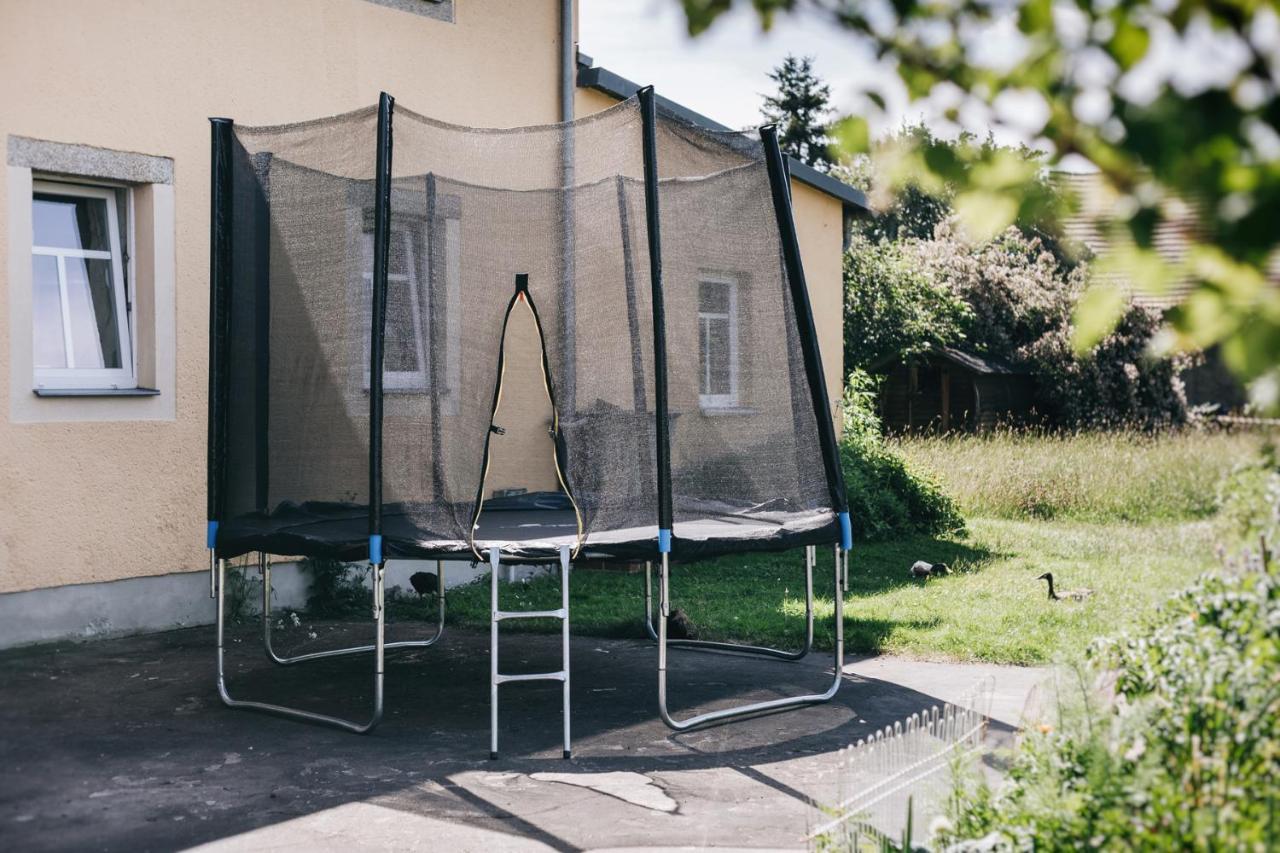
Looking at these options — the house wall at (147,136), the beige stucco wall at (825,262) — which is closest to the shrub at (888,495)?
the beige stucco wall at (825,262)

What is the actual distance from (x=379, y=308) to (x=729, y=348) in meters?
1.60

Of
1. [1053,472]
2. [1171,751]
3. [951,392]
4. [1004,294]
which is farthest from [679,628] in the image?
[1004,294]

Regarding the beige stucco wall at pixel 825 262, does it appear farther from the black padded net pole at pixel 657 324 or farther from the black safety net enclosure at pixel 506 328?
the black padded net pole at pixel 657 324

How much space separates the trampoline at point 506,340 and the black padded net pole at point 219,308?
12mm

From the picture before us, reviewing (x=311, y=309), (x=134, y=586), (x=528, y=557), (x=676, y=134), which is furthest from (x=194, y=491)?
(x=676, y=134)

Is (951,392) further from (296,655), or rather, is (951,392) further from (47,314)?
(47,314)

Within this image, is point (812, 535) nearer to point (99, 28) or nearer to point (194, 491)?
point (194, 491)

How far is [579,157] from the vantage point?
588 cm

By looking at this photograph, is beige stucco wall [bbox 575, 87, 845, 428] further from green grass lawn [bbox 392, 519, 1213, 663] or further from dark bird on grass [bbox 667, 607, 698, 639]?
dark bird on grass [bbox 667, 607, 698, 639]

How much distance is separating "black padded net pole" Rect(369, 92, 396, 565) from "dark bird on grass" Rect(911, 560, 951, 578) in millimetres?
5580

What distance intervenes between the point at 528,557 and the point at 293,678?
210 cm

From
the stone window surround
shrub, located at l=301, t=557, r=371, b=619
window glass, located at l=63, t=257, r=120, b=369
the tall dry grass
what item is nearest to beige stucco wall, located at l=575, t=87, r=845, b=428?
the tall dry grass

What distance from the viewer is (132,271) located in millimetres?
8195

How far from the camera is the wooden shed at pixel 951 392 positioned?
84.0 ft
